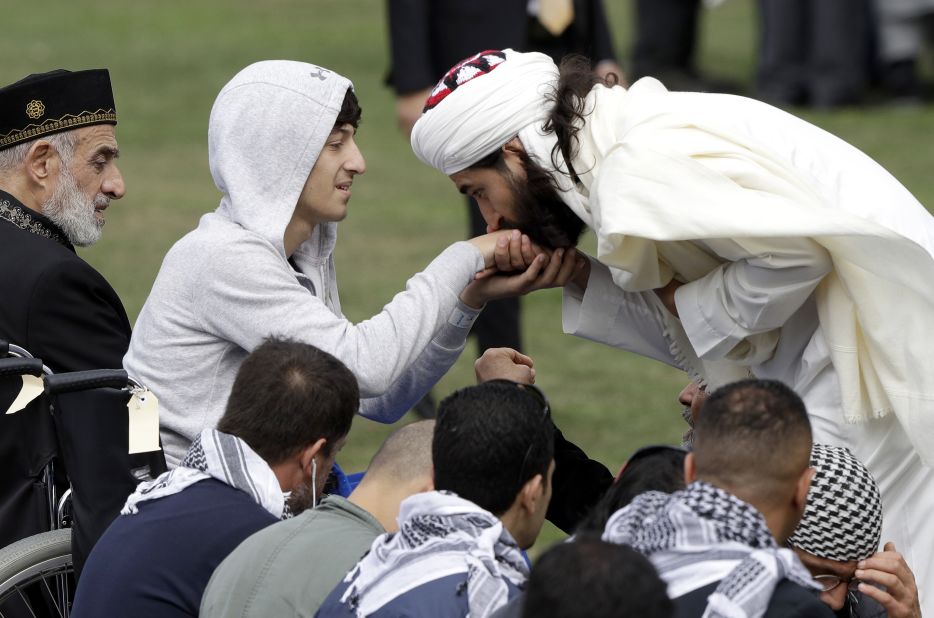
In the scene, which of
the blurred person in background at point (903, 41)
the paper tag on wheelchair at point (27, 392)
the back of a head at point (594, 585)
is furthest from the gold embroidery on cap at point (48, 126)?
the blurred person in background at point (903, 41)

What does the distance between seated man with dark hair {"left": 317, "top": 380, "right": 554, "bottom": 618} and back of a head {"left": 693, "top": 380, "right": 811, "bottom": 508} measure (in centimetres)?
31

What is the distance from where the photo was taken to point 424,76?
666 centimetres

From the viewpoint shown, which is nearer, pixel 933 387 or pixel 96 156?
pixel 933 387

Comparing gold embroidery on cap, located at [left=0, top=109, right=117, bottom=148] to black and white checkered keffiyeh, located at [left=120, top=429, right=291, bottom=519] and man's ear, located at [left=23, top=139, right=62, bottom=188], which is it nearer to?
man's ear, located at [left=23, top=139, right=62, bottom=188]

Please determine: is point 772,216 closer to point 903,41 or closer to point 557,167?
point 557,167

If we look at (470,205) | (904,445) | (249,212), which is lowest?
(470,205)

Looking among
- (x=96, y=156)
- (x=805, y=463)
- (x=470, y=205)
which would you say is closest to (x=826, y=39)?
(x=470, y=205)

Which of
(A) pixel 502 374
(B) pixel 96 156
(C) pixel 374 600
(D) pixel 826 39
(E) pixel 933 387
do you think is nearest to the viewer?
(C) pixel 374 600

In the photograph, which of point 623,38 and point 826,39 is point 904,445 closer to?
point 826,39

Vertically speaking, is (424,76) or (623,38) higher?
(424,76)

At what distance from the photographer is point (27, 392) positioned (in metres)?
3.55

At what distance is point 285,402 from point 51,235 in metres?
1.33

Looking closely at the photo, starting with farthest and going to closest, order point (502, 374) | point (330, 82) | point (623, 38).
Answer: point (623, 38)
point (330, 82)
point (502, 374)

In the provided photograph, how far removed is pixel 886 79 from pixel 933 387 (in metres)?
10.8
